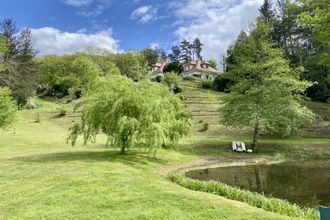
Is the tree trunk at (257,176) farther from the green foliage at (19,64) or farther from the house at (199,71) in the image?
the house at (199,71)

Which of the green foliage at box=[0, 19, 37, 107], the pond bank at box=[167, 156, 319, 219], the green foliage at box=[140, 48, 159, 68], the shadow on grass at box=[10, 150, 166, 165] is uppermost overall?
the green foliage at box=[140, 48, 159, 68]

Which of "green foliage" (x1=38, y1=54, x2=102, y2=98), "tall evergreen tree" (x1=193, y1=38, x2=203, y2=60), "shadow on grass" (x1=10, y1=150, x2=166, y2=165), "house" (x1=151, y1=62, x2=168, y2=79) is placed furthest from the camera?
"tall evergreen tree" (x1=193, y1=38, x2=203, y2=60)

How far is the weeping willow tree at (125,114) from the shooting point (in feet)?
72.4

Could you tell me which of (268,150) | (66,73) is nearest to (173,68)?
(66,73)

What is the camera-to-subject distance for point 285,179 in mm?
20141

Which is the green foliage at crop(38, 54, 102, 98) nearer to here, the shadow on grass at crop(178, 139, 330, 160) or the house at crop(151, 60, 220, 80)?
the house at crop(151, 60, 220, 80)

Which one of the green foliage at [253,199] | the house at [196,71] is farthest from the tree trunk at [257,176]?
the house at [196,71]

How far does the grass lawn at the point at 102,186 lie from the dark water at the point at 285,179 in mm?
3165

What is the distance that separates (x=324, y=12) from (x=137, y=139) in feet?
42.0

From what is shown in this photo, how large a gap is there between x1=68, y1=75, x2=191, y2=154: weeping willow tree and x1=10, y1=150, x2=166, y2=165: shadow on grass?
2.79ft

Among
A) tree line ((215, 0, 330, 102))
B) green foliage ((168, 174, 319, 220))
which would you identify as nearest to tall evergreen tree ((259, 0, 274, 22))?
tree line ((215, 0, 330, 102))

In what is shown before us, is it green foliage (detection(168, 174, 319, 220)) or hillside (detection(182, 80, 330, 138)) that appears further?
hillside (detection(182, 80, 330, 138))

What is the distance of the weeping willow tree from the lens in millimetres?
22078

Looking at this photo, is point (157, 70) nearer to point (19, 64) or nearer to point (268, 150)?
point (19, 64)
